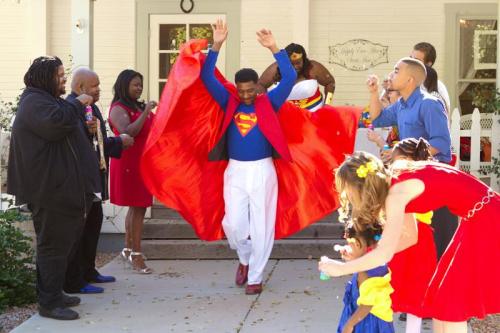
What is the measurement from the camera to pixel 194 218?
23.5ft

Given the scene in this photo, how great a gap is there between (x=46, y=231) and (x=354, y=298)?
2.54m

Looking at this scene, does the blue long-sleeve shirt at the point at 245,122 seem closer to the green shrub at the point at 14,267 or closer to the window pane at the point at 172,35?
the green shrub at the point at 14,267

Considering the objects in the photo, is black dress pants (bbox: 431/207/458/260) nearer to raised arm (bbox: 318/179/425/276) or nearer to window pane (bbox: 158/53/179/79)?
raised arm (bbox: 318/179/425/276)

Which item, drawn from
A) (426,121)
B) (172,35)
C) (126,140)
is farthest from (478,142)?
(172,35)

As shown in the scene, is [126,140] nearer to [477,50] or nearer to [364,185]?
[364,185]

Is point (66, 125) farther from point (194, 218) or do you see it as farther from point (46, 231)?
point (194, 218)

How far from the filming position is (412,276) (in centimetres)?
437

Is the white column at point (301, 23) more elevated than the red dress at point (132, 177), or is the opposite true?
the white column at point (301, 23)

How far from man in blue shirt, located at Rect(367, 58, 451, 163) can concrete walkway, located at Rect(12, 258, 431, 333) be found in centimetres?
135

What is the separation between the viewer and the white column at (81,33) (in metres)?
9.42

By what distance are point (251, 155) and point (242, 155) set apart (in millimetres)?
77

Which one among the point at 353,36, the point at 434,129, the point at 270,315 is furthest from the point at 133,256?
the point at 353,36

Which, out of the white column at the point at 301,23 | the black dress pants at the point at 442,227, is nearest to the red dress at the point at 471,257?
the black dress pants at the point at 442,227

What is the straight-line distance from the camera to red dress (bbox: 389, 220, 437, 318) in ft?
14.1
